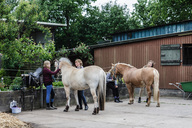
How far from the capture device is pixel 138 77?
40.6ft

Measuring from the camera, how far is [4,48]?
970 centimetres

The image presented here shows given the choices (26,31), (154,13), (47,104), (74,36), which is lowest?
(47,104)

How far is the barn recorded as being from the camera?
52.0 feet

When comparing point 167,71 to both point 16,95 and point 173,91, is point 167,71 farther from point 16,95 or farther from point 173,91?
point 16,95

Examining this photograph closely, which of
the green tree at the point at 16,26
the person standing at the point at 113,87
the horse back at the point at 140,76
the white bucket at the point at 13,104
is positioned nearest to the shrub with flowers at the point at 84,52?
the person standing at the point at 113,87

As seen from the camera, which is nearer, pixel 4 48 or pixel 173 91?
pixel 4 48

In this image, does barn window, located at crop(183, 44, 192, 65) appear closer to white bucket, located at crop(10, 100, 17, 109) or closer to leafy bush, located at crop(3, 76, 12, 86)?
leafy bush, located at crop(3, 76, 12, 86)

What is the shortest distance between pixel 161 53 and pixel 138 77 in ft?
16.2

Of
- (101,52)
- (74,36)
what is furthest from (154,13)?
(101,52)

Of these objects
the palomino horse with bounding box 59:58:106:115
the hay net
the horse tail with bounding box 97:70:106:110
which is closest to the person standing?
the palomino horse with bounding box 59:58:106:115

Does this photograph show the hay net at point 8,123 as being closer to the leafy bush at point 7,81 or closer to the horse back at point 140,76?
the leafy bush at point 7,81

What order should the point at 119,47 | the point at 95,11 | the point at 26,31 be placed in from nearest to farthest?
the point at 26,31
the point at 119,47
the point at 95,11

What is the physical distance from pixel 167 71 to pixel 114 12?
22783 millimetres

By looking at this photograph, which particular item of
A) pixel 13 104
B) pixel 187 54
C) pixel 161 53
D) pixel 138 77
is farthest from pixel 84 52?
pixel 13 104
